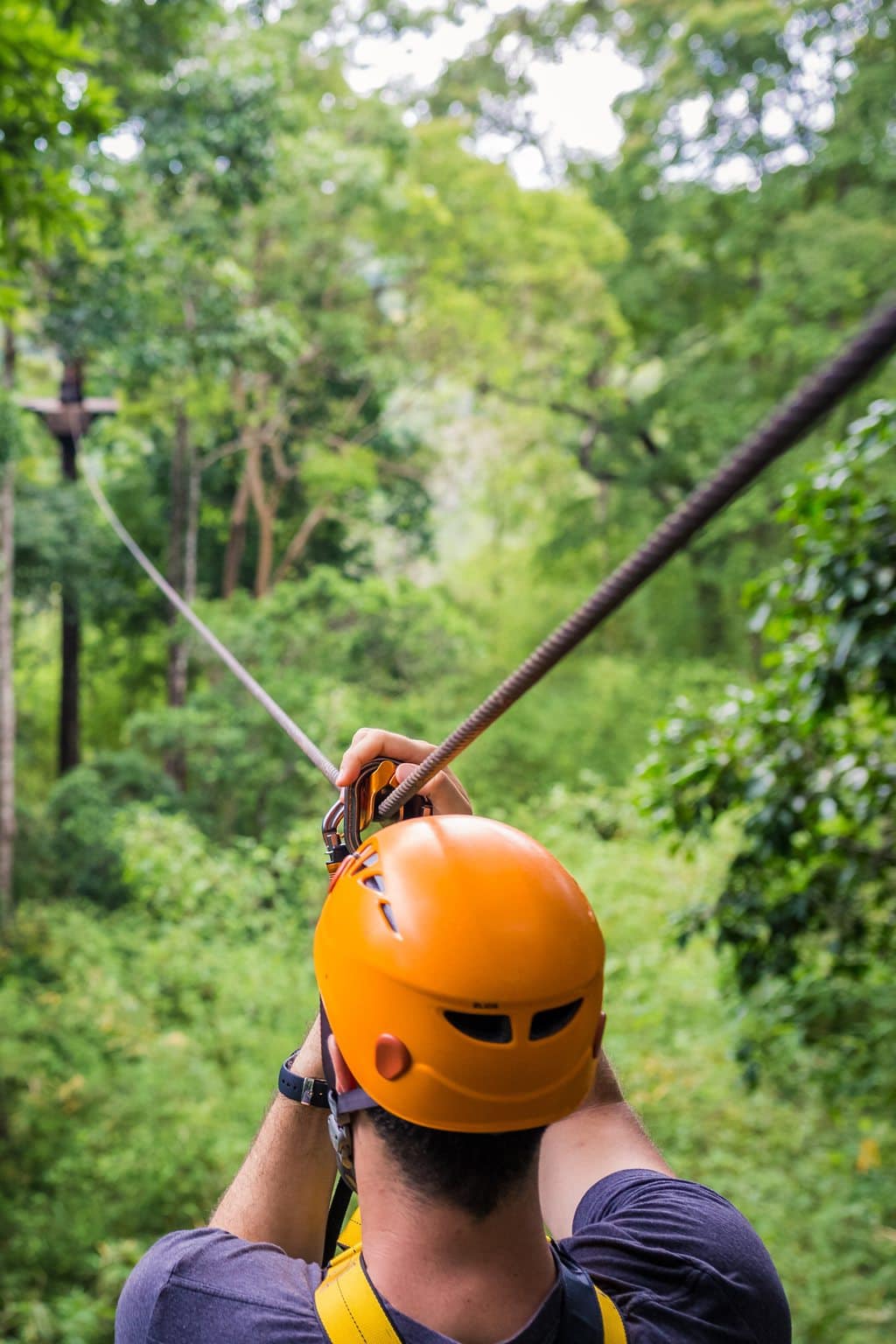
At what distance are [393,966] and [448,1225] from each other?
17cm

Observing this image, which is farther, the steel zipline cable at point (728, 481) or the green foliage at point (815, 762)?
the green foliage at point (815, 762)

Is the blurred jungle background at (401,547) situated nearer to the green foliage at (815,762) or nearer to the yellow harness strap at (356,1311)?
the green foliage at (815,762)

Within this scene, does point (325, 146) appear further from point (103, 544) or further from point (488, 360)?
point (103, 544)

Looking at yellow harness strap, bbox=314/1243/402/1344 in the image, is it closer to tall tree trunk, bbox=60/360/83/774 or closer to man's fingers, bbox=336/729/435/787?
man's fingers, bbox=336/729/435/787

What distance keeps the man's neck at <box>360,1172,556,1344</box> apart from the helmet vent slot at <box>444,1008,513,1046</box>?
0.11m

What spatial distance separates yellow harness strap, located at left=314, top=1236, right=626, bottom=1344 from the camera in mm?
712

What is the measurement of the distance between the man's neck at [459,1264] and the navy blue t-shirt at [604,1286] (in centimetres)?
1

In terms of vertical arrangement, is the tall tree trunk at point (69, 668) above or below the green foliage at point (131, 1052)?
above

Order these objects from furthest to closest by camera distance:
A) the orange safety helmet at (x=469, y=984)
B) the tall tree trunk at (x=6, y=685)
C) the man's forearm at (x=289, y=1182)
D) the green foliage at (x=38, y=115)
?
the tall tree trunk at (x=6, y=685)
the green foliage at (x=38, y=115)
the man's forearm at (x=289, y=1182)
the orange safety helmet at (x=469, y=984)

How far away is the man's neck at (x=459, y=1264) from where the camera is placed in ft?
2.33

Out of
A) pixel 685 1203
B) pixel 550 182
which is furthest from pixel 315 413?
pixel 685 1203

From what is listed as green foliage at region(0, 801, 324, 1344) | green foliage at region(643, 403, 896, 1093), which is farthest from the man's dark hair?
green foliage at region(0, 801, 324, 1344)

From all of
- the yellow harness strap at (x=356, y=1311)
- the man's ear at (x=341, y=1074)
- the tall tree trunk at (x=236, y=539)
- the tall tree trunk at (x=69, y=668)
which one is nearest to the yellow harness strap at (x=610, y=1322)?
the yellow harness strap at (x=356, y=1311)

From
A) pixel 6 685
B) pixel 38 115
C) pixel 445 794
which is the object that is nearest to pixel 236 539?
pixel 6 685
